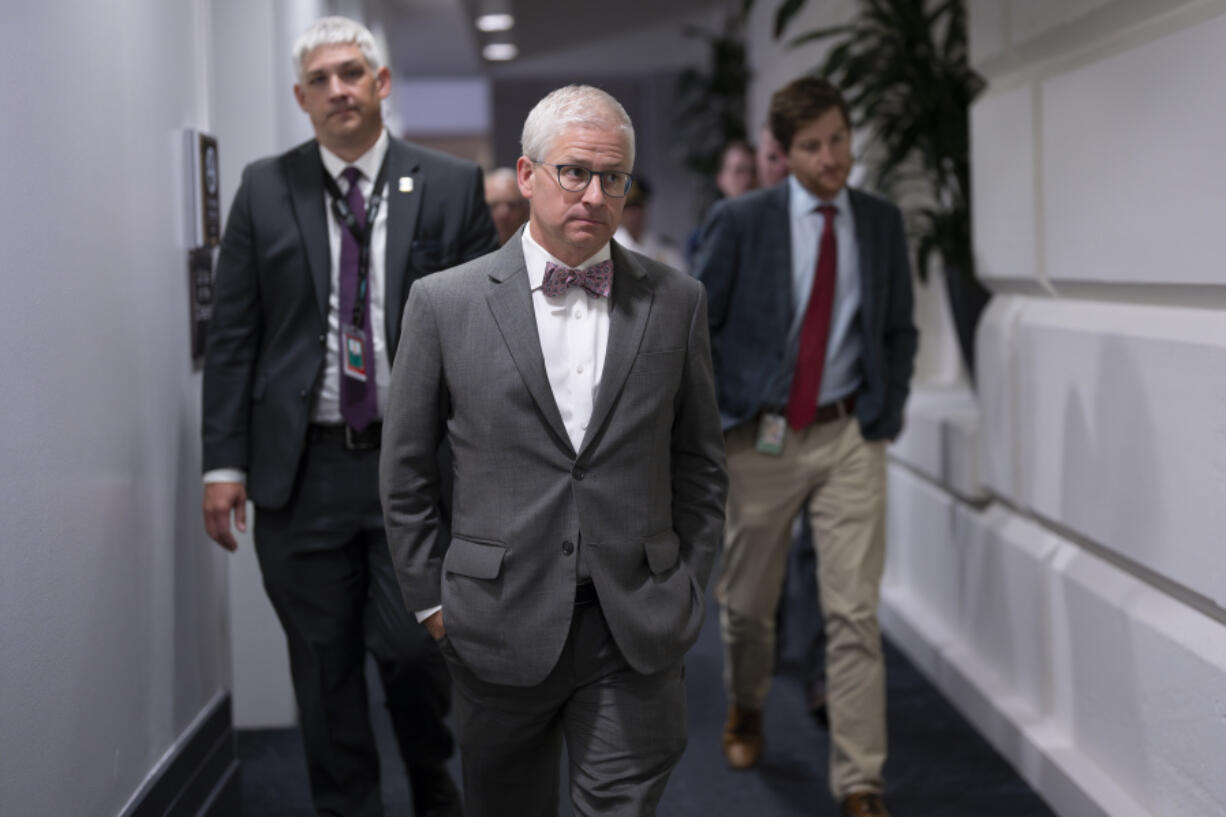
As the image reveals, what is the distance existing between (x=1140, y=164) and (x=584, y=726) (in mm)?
1654

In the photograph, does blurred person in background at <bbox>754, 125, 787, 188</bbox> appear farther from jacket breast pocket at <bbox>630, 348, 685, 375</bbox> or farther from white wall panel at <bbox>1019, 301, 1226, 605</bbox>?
jacket breast pocket at <bbox>630, 348, 685, 375</bbox>

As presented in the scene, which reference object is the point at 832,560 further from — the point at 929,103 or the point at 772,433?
the point at 929,103

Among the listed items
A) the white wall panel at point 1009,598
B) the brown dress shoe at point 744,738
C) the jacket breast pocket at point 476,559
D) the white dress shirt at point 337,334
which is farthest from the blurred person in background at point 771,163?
the jacket breast pocket at point 476,559

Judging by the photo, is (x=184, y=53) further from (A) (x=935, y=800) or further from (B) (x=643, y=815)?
(A) (x=935, y=800)

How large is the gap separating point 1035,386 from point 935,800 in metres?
1.06

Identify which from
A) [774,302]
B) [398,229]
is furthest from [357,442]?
[774,302]

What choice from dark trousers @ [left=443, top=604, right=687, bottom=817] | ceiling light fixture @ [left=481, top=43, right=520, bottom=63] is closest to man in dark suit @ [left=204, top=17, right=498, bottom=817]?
dark trousers @ [left=443, top=604, right=687, bottom=817]

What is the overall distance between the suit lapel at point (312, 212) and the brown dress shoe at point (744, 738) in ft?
5.49

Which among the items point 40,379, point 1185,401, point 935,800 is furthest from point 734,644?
point 40,379

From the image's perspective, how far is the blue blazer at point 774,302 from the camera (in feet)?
11.0

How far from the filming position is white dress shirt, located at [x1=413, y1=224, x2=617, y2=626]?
205 centimetres

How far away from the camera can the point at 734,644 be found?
11.9 feet

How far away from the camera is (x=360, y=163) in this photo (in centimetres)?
281

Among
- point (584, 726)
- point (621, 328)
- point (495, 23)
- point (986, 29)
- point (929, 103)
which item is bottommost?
point (584, 726)
